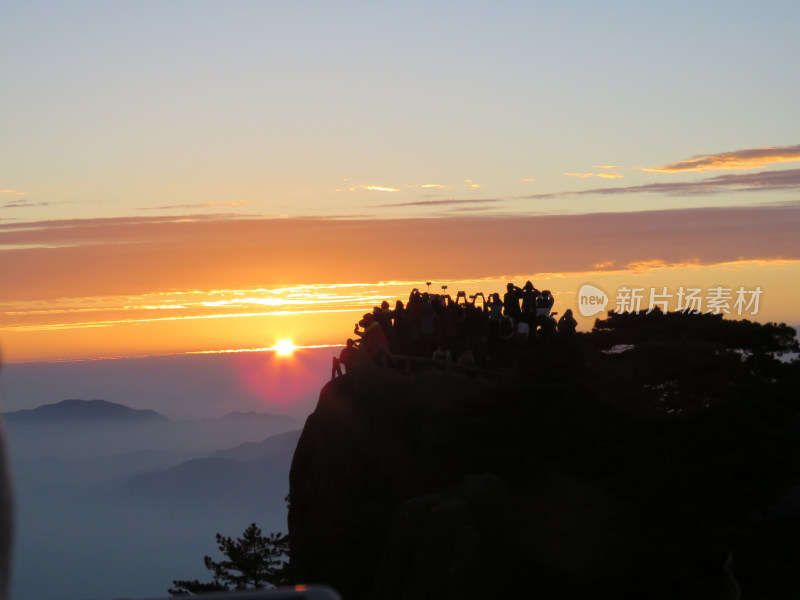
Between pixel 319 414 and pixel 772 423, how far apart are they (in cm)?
1335

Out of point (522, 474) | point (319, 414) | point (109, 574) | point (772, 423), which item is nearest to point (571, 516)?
point (522, 474)

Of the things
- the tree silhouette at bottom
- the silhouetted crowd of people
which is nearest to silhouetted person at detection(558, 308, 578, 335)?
the silhouetted crowd of people

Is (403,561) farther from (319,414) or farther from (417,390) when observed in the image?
(319,414)

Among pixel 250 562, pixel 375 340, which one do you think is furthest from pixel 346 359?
pixel 250 562

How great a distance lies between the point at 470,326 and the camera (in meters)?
21.6

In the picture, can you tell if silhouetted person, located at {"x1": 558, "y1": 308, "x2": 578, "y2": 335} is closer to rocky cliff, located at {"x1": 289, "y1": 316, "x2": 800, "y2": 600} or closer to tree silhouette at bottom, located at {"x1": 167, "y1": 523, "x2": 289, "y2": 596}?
rocky cliff, located at {"x1": 289, "y1": 316, "x2": 800, "y2": 600}

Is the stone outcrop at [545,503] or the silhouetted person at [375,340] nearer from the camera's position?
the stone outcrop at [545,503]

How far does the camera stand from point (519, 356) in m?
18.7

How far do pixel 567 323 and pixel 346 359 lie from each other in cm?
707

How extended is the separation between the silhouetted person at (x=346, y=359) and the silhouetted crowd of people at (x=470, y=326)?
2357mm

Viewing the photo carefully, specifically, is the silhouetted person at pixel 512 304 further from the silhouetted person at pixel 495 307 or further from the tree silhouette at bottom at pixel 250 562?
the tree silhouette at bottom at pixel 250 562

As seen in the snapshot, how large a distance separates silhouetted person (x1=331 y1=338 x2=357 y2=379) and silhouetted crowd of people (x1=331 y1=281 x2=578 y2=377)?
7.73ft

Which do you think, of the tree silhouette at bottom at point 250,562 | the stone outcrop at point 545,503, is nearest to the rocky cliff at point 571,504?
the stone outcrop at point 545,503

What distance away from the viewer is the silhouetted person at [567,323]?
19.5m
